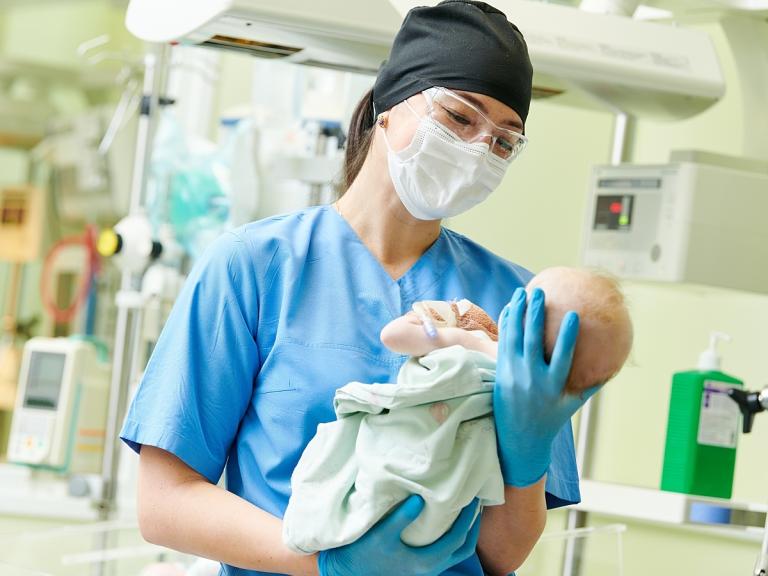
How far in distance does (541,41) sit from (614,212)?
592mm

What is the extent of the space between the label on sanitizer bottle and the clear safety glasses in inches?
51.8

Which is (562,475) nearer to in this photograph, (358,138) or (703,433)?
(358,138)

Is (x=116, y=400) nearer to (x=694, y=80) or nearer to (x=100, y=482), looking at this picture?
(x=100, y=482)

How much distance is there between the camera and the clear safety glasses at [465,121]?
4.72 feet

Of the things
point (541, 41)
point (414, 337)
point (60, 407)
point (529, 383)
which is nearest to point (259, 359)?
point (414, 337)

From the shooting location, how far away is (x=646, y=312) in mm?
3449

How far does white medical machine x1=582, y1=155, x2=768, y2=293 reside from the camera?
2617mm

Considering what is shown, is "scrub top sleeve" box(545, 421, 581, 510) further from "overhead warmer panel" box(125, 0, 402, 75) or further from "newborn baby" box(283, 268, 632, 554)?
→ "overhead warmer panel" box(125, 0, 402, 75)

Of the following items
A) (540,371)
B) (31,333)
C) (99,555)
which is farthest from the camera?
(31,333)

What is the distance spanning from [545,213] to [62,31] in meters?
2.21

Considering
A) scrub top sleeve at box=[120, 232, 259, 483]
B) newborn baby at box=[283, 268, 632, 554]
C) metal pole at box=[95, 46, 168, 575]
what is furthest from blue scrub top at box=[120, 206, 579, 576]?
metal pole at box=[95, 46, 168, 575]

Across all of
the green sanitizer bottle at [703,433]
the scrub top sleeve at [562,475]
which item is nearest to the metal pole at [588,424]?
the green sanitizer bottle at [703,433]

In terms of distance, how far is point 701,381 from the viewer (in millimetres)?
2602

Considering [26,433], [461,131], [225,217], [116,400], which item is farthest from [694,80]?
[26,433]
